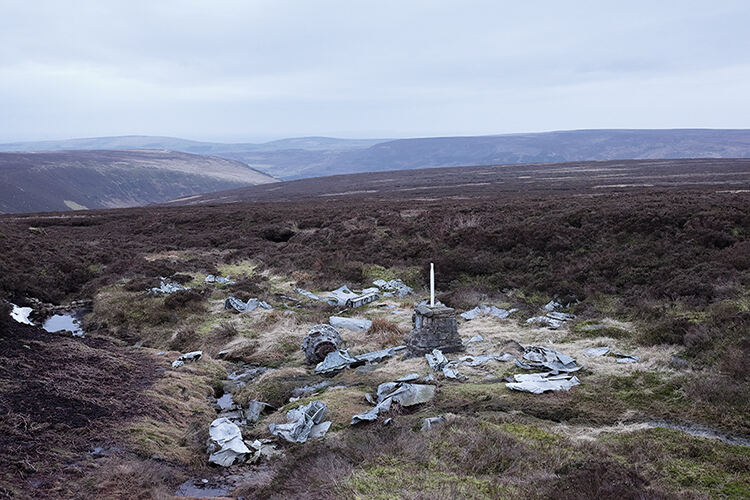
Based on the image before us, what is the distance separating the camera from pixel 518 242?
67.4ft

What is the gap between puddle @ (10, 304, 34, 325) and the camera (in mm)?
15592

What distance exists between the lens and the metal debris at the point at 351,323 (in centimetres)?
1432

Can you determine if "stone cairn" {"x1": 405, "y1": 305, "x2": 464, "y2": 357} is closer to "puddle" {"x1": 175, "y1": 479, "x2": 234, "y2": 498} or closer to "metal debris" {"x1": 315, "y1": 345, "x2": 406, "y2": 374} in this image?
"metal debris" {"x1": 315, "y1": 345, "x2": 406, "y2": 374}

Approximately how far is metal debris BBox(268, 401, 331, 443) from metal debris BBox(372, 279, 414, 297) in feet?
31.3

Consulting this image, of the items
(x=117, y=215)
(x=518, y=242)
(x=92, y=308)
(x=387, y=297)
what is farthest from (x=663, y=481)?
(x=117, y=215)

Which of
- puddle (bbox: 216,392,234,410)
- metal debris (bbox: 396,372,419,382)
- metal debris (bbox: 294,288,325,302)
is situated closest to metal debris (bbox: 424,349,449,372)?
metal debris (bbox: 396,372,419,382)

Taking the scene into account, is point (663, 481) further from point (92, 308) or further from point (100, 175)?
point (100, 175)

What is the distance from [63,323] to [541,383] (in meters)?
14.8

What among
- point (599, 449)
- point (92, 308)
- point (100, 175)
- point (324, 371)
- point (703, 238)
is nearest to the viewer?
point (599, 449)

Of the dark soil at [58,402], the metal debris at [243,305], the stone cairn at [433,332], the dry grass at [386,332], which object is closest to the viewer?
the dark soil at [58,402]

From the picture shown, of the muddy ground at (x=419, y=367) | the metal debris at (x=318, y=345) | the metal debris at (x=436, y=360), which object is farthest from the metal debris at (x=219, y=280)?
the metal debris at (x=436, y=360)

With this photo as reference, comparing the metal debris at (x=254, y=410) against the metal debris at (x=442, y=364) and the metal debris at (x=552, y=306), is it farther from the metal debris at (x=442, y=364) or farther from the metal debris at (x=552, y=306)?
the metal debris at (x=552, y=306)

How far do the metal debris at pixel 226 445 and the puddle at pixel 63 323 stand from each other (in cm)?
907

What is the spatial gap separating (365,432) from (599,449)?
10.00 feet
